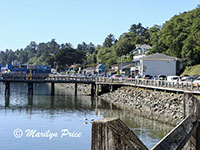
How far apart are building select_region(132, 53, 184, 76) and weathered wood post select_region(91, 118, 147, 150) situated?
64169mm

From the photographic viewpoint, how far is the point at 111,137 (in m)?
2.61

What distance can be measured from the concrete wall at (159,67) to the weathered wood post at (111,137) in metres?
64.6

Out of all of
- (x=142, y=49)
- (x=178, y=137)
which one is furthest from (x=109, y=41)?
(x=178, y=137)

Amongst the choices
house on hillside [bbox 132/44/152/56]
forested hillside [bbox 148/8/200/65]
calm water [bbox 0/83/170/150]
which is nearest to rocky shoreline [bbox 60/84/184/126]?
calm water [bbox 0/83/170/150]

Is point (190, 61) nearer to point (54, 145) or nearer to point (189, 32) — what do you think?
point (189, 32)

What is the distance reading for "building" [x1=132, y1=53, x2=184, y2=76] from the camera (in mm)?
65750

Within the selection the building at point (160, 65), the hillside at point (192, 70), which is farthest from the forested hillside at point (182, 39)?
the building at point (160, 65)

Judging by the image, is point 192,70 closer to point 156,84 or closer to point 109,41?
point 156,84

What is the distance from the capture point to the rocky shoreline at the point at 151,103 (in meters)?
30.0

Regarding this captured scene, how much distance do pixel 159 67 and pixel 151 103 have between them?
31590 mm

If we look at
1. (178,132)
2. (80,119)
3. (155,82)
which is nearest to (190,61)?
(155,82)

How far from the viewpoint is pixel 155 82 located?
41344 mm

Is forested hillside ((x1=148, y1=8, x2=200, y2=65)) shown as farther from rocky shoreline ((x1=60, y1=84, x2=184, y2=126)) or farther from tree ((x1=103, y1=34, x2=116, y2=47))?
tree ((x1=103, y1=34, x2=116, y2=47))

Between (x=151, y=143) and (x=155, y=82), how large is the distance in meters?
20.3
